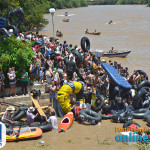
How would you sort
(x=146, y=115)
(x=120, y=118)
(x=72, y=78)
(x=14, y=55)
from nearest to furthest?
1. (x=120, y=118)
2. (x=146, y=115)
3. (x=14, y=55)
4. (x=72, y=78)

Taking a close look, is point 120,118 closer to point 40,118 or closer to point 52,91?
point 52,91

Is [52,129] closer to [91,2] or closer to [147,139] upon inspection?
[147,139]

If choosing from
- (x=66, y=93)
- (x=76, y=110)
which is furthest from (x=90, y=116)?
(x=66, y=93)

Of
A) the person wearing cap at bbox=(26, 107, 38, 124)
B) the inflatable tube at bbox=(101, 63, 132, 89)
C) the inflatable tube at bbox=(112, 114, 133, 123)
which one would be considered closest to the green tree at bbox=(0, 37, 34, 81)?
the person wearing cap at bbox=(26, 107, 38, 124)

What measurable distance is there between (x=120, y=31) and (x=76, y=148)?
38190 millimetres

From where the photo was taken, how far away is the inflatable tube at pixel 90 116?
437 inches

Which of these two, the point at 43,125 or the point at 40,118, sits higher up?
the point at 40,118

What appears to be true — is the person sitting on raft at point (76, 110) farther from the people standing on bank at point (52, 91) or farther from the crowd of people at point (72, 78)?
the people standing on bank at point (52, 91)

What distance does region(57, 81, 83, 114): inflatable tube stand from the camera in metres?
11.8

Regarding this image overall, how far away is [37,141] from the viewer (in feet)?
30.7

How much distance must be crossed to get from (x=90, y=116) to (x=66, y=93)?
1507 mm

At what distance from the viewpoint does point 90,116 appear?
11227 mm

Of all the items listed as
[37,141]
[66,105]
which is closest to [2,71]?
[66,105]

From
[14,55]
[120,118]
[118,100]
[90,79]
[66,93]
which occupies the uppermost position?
[14,55]
